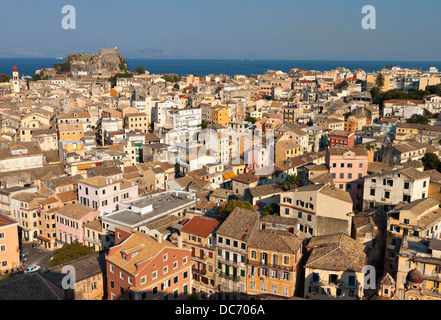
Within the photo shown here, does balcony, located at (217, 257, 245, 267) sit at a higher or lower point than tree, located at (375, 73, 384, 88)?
lower

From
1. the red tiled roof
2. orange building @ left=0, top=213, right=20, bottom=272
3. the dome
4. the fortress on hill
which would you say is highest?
the fortress on hill

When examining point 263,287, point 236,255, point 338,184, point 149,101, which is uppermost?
point 149,101

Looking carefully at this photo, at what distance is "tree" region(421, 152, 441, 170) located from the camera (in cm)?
3403

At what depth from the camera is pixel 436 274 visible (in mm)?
16656

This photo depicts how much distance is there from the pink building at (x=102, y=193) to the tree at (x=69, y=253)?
13.1 feet

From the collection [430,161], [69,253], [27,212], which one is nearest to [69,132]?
[27,212]

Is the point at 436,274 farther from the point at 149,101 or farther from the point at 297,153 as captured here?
the point at 149,101

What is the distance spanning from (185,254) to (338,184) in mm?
13358

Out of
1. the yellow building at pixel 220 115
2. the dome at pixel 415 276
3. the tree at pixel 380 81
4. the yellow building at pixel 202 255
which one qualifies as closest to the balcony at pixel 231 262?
the yellow building at pixel 202 255

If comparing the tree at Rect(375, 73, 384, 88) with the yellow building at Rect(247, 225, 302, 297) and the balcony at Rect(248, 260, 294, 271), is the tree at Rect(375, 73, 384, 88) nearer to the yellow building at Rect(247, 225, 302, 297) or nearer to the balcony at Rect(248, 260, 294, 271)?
the yellow building at Rect(247, 225, 302, 297)

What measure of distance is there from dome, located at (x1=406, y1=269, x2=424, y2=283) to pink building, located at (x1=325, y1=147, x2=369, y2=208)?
36.0 ft

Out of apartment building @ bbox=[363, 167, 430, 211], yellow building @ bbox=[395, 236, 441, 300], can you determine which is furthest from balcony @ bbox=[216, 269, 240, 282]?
apartment building @ bbox=[363, 167, 430, 211]

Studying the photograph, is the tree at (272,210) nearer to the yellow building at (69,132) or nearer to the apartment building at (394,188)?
the apartment building at (394,188)
